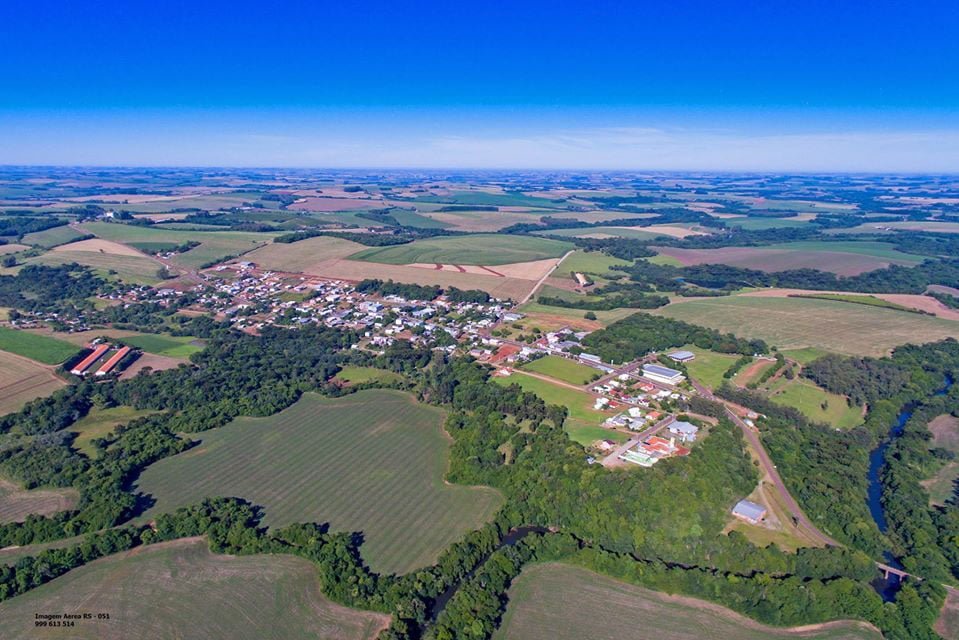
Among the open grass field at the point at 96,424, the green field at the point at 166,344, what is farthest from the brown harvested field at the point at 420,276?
the open grass field at the point at 96,424

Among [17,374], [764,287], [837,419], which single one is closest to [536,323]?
[837,419]

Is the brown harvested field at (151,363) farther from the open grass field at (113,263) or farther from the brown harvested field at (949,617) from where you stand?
the brown harvested field at (949,617)

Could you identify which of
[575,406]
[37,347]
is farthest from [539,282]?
[37,347]

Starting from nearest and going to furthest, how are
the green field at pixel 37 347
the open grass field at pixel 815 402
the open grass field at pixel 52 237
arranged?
the open grass field at pixel 815 402, the green field at pixel 37 347, the open grass field at pixel 52 237

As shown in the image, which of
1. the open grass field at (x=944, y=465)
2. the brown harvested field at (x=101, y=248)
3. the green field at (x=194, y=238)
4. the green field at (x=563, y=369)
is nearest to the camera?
the open grass field at (x=944, y=465)

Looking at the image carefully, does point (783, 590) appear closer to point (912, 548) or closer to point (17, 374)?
point (912, 548)

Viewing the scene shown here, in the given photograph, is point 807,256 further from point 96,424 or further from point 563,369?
point 96,424
